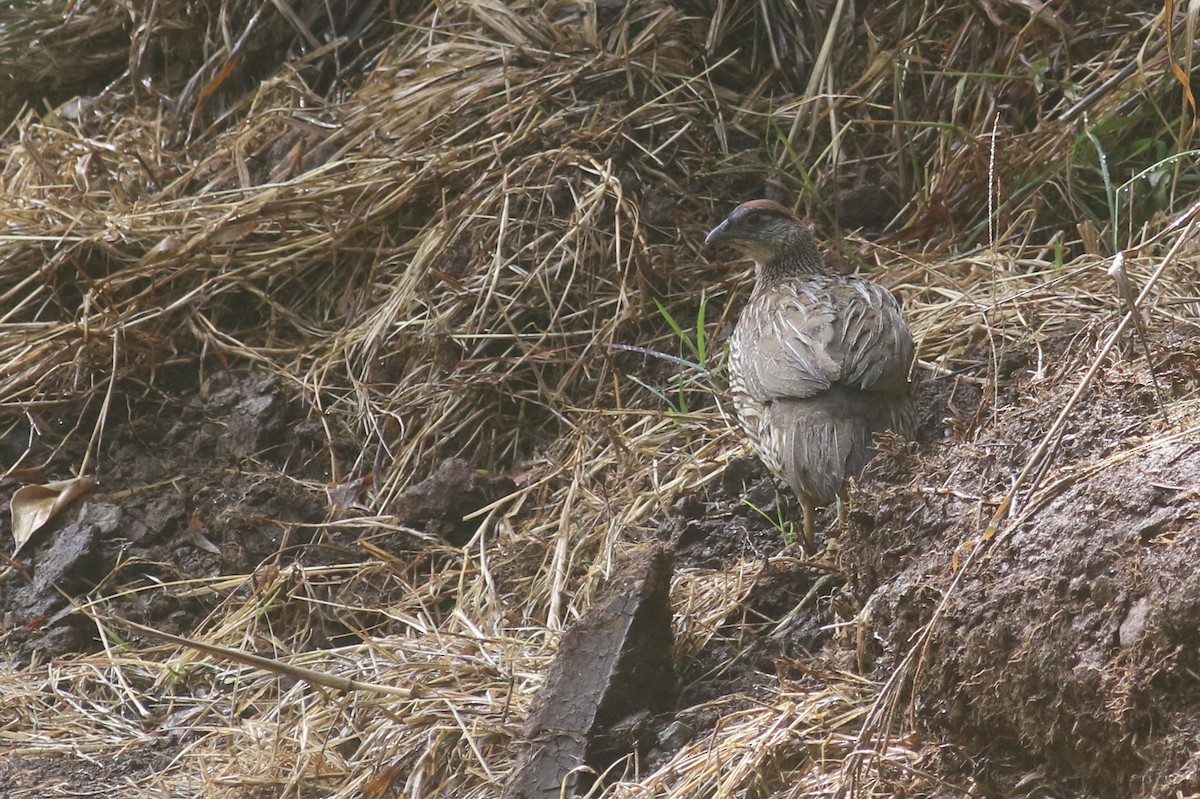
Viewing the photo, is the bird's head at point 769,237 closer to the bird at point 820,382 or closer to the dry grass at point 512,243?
the dry grass at point 512,243

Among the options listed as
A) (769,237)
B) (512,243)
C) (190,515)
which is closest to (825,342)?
(769,237)

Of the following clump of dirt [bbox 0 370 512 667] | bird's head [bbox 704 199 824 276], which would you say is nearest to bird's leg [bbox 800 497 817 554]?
clump of dirt [bbox 0 370 512 667]

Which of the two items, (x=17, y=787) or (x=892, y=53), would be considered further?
(x=892, y=53)

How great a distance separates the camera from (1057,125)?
5.46m

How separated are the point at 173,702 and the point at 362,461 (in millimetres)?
1203

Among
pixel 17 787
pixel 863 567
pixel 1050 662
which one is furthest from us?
pixel 17 787

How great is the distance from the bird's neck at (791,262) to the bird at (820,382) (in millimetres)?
Answer: 390

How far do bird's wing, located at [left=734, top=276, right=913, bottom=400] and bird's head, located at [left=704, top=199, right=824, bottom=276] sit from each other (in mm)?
457

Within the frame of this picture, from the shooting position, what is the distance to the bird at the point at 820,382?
407cm

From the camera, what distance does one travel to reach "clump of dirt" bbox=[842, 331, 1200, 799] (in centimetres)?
242

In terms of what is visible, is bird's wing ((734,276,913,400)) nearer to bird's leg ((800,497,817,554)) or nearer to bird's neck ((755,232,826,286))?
bird's leg ((800,497,817,554))

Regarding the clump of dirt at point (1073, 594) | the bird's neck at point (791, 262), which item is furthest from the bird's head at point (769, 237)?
the clump of dirt at point (1073, 594)

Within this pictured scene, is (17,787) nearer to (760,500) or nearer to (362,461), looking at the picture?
(362,461)

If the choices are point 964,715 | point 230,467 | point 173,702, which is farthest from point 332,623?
point 964,715
